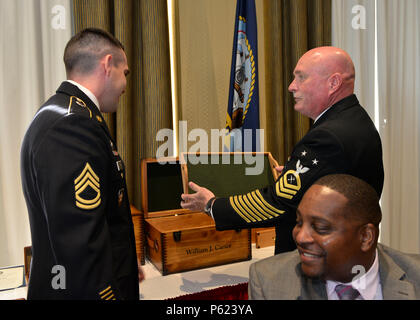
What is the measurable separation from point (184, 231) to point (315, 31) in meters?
1.90

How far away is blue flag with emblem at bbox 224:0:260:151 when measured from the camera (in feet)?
7.07

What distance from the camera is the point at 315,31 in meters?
2.49

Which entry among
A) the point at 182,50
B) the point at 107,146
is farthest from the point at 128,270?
the point at 182,50

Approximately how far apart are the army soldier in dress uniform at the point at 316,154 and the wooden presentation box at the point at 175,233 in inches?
7.5

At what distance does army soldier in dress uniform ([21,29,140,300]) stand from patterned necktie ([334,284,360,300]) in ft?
1.91

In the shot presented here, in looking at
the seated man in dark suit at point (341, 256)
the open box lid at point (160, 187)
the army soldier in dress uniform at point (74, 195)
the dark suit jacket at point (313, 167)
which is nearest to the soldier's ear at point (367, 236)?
the seated man in dark suit at point (341, 256)

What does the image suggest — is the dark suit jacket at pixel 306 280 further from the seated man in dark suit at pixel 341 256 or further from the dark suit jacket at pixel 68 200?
the dark suit jacket at pixel 68 200

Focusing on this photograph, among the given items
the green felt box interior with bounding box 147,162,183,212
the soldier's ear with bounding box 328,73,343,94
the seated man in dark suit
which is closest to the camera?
the seated man in dark suit

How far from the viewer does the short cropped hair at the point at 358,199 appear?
0.76 meters

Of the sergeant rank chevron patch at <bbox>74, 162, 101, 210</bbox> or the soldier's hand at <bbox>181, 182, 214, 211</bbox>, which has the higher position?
the sergeant rank chevron patch at <bbox>74, 162, 101, 210</bbox>

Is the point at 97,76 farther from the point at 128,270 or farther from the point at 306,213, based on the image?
the point at 306,213

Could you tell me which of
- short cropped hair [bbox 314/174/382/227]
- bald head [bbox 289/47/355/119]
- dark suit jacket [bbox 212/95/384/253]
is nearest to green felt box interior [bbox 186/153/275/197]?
dark suit jacket [bbox 212/95/384/253]

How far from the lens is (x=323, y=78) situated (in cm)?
132

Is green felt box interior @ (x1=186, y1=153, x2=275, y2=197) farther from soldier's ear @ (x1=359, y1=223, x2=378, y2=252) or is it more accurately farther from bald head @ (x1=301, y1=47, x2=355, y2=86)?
soldier's ear @ (x1=359, y1=223, x2=378, y2=252)
